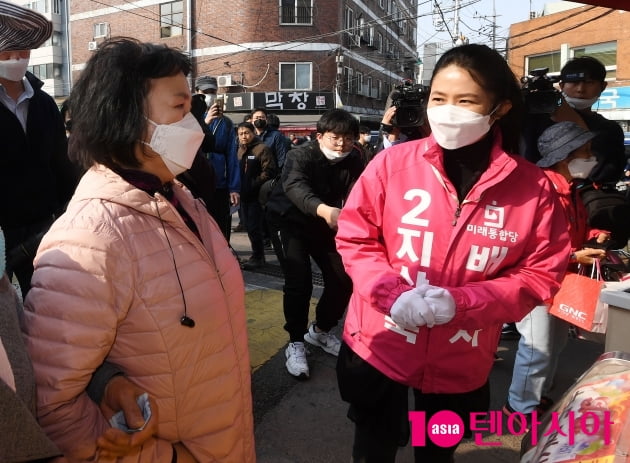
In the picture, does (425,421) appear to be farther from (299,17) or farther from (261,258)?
(299,17)

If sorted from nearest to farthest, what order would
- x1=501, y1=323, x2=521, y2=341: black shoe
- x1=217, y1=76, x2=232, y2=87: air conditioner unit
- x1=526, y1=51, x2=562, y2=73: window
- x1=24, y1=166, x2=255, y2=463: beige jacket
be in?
x1=24, y1=166, x2=255, y2=463: beige jacket < x1=501, y1=323, x2=521, y2=341: black shoe < x1=526, y1=51, x2=562, y2=73: window < x1=217, y1=76, x2=232, y2=87: air conditioner unit

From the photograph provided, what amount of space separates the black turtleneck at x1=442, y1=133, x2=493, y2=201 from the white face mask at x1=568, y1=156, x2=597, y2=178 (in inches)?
42.9

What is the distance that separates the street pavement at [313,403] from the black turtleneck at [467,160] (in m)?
1.56

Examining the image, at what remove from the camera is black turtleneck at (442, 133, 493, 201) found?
1857mm

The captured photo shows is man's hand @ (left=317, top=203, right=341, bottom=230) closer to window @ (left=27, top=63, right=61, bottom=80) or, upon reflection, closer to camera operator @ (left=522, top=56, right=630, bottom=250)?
camera operator @ (left=522, top=56, right=630, bottom=250)

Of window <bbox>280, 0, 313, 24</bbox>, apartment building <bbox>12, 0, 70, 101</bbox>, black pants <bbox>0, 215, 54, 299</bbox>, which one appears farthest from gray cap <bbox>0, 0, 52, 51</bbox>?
apartment building <bbox>12, 0, 70, 101</bbox>

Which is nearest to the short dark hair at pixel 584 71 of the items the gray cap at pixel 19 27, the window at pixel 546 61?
the gray cap at pixel 19 27

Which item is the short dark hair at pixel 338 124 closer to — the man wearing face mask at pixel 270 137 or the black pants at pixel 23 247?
the black pants at pixel 23 247

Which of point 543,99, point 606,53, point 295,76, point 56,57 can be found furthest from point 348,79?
point 543,99

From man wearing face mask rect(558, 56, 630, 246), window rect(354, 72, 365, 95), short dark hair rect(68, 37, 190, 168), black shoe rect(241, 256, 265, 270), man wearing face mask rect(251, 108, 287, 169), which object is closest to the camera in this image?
short dark hair rect(68, 37, 190, 168)

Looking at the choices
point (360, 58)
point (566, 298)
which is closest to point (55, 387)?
point (566, 298)

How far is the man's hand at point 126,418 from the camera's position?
3.64ft

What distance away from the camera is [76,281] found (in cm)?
112

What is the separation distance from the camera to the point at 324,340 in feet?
12.4
